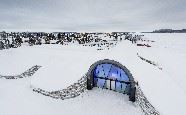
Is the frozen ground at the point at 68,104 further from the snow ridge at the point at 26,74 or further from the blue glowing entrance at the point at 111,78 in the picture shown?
the snow ridge at the point at 26,74

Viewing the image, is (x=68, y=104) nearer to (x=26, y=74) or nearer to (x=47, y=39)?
(x=26, y=74)

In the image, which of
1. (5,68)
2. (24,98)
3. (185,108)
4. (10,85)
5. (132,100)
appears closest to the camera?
(185,108)

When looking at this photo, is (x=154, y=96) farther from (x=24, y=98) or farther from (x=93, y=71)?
(x=24, y=98)

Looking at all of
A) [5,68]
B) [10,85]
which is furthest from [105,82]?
[5,68]

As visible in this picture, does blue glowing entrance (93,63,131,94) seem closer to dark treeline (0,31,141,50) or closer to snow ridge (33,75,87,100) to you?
snow ridge (33,75,87,100)

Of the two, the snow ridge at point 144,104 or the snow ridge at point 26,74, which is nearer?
the snow ridge at point 144,104

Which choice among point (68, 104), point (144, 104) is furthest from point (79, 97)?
point (144, 104)

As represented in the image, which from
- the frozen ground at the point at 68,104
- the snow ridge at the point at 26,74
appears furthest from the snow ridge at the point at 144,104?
the snow ridge at the point at 26,74
